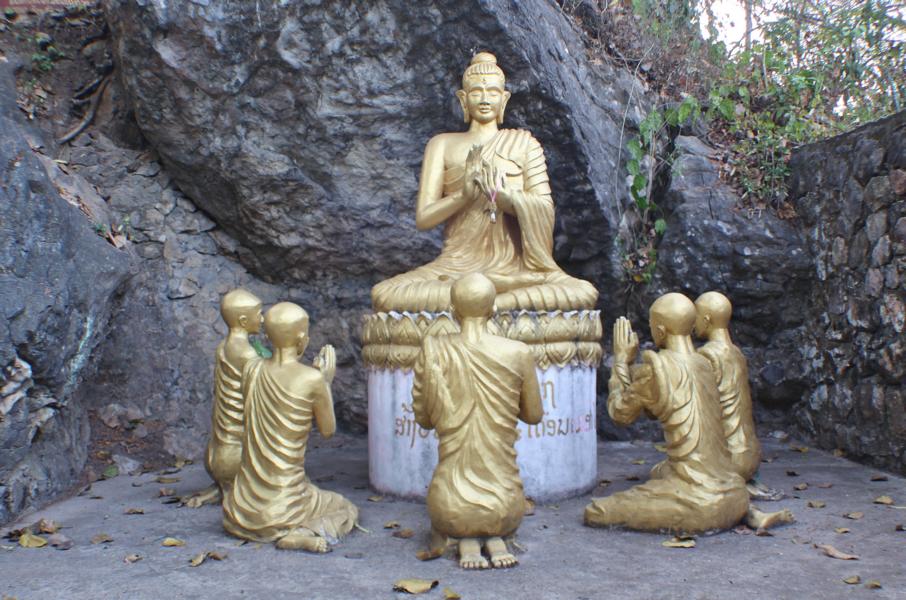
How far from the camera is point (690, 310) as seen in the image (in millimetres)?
4047

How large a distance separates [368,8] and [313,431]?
3.71 meters

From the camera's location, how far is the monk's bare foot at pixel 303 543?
370cm

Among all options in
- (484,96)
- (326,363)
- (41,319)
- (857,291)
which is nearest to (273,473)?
(326,363)

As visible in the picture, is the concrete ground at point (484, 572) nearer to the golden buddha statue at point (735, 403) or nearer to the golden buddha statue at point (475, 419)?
the golden buddha statue at point (475, 419)

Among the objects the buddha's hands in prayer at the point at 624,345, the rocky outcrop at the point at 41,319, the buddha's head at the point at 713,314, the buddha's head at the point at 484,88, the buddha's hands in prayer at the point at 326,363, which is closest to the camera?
the buddha's hands in prayer at the point at 326,363

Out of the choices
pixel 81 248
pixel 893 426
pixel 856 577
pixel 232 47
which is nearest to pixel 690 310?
pixel 856 577

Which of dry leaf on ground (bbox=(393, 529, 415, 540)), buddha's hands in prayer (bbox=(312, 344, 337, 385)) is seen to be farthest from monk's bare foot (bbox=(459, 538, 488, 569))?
buddha's hands in prayer (bbox=(312, 344, 337, 385))

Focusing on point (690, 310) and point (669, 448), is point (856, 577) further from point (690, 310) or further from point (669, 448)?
point (690, 310)

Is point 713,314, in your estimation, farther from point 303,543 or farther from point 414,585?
point 303,543

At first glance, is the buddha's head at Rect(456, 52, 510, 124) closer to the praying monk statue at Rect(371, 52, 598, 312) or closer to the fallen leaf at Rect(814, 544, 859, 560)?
the praying monk statue at Rect(371, 52, 598, 312)

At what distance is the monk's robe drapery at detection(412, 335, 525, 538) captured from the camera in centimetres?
345

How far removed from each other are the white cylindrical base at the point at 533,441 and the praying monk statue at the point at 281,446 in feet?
2.85

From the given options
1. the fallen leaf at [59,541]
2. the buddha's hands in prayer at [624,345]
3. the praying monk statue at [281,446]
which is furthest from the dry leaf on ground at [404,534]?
the fallen leaf at [59,541]

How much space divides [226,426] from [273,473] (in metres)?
0.76
